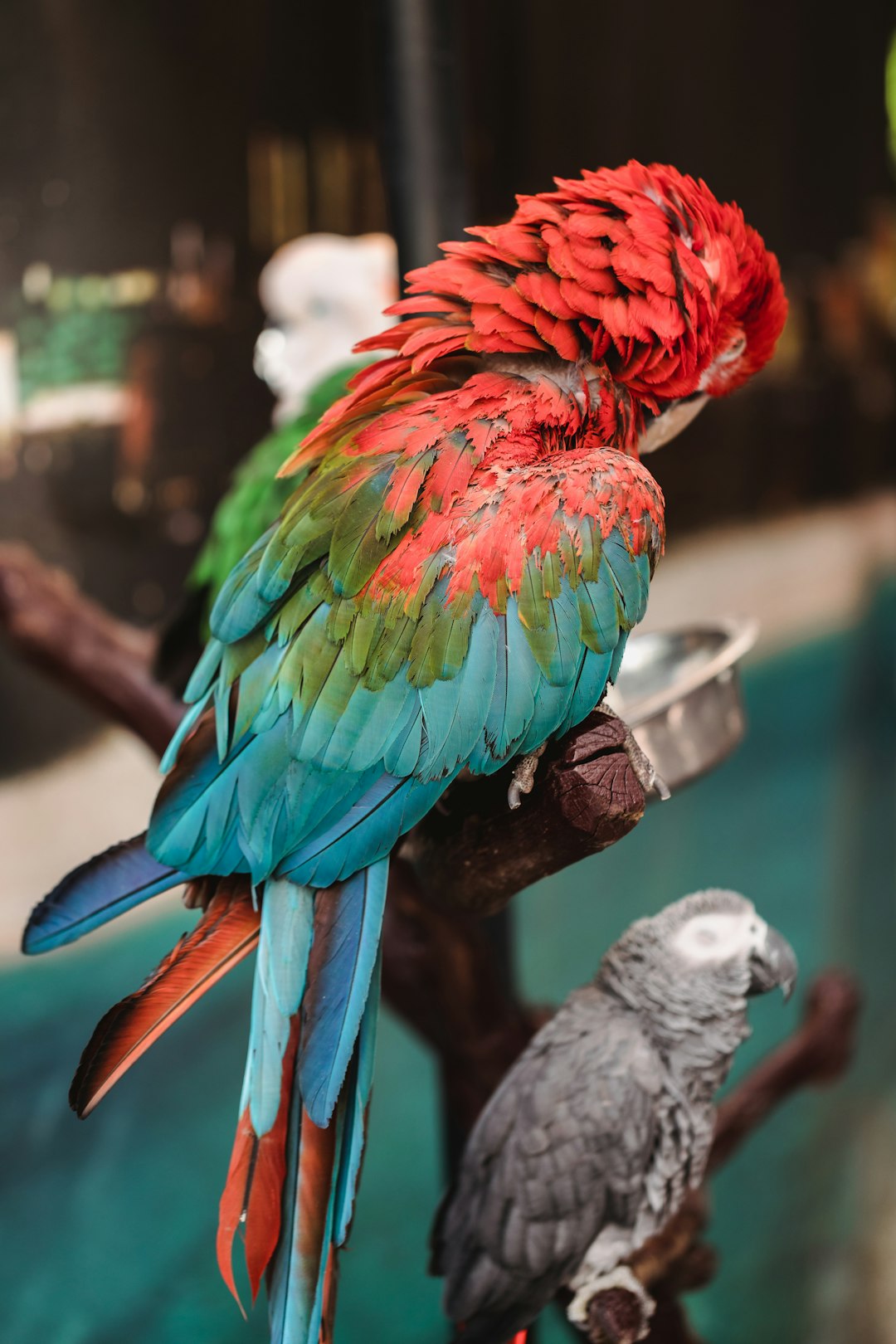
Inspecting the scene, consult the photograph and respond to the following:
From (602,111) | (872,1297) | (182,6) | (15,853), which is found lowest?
(872,1297)

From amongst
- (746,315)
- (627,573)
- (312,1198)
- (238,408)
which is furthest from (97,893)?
(238,408)

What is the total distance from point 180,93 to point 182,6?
0.08 m

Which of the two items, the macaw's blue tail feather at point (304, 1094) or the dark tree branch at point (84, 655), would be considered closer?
the macaw's blue tail feather at point (304, 1094)

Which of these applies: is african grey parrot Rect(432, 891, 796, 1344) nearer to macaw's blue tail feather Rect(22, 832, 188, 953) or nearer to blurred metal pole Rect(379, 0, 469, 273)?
macaw's blue tail feather Rect(22, 832, 188, 953)

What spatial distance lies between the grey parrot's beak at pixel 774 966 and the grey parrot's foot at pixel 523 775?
0.58 ft

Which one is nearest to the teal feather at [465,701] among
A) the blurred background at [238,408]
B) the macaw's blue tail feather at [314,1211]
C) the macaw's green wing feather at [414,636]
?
the macaw's green wing feather at [414,636]

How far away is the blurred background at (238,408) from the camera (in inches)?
40.4

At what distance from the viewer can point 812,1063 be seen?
108 cm

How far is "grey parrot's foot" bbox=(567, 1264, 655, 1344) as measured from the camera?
60cm

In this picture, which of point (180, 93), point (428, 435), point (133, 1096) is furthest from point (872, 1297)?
point (180, 93)

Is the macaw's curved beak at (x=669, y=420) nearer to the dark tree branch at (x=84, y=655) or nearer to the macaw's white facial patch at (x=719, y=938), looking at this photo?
the macaw's white facial patch at (x=719, y=938)

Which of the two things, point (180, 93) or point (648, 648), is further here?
point (180, 93)

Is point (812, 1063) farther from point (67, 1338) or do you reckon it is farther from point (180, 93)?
point (180, 93)

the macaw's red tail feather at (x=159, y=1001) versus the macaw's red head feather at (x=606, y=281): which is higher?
the macaw's red head feather at (x=606, y=281)
